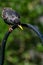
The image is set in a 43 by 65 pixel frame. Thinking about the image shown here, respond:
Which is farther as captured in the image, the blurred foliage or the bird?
the blurred foliage

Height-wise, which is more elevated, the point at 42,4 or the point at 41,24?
the point at 42,4

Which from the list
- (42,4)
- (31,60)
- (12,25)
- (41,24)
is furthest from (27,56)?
(12,25)

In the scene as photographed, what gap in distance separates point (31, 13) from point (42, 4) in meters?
0.21

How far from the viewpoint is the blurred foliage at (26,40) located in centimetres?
248

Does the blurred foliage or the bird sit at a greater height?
the blurred foliage

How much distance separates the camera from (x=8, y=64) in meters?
2.50

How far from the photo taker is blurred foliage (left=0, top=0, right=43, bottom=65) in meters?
2.48

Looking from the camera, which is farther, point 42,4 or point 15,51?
point 42,4

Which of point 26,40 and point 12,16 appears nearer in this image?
point 12,16

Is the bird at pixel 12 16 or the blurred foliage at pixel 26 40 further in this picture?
the blurred foliage at pixel 26 40

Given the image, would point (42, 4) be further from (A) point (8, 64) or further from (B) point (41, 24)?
(A) point (8, 64)

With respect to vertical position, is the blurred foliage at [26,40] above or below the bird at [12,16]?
above

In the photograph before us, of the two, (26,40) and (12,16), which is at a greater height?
(26,40)

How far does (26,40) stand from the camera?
2.71 metres
